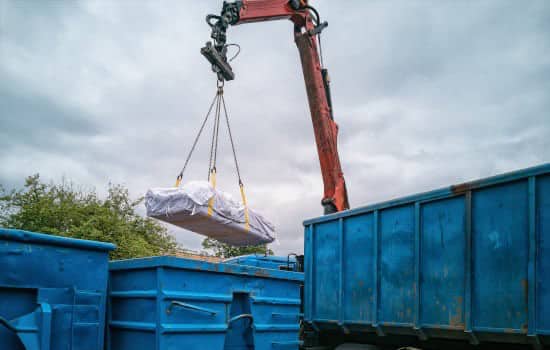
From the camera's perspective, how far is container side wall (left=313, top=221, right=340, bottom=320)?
673 cm

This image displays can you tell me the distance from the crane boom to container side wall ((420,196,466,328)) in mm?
3041

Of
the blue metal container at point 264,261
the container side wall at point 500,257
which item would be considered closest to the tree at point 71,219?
the blue metal container at point 264,261

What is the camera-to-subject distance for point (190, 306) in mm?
4648

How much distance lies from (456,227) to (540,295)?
3.50ft

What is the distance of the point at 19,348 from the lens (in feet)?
13.2

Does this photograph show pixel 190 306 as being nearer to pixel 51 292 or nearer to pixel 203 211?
pixel 51 292

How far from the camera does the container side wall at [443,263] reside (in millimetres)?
5078

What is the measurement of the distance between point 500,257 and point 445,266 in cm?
63

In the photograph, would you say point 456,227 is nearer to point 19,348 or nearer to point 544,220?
point 544,220

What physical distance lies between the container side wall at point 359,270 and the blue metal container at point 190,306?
1087 millimetres

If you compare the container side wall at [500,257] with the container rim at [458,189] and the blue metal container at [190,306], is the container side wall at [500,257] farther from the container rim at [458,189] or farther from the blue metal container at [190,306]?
the blue metal container at [190,306]

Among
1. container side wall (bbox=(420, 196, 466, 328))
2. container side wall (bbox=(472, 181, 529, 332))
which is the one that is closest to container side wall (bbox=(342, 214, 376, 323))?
container side wall (bbox=(420, 196, 466, 328))

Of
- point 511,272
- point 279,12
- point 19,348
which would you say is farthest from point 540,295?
point 279,12

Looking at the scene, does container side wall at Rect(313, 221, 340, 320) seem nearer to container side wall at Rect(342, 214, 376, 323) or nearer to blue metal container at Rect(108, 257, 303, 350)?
container side wall at Rect(342, 214, 376, 323)
